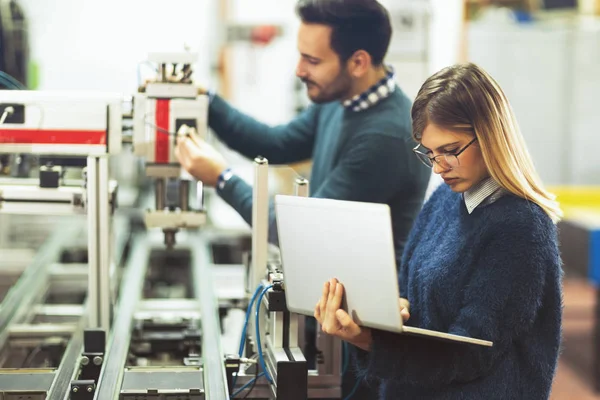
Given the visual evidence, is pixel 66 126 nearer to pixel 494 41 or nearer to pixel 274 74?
pixel 494 41

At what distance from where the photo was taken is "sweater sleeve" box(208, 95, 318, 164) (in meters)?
2.55

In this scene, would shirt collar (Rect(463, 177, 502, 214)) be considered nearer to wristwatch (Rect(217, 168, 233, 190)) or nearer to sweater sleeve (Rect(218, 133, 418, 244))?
sweater sleeve (Rect(218, 133, 418, 244))

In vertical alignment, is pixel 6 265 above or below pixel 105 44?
below

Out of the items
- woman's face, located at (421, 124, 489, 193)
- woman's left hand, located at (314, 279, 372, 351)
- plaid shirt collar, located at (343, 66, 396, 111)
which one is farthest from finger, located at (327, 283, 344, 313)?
plaid shirt collar, located at (343, 66, 396, 111)

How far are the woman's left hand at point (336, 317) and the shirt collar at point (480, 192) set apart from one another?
0.32 metres

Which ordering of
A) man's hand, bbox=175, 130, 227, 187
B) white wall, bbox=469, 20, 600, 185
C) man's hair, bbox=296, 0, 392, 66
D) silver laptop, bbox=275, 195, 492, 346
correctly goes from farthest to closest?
white wall, bbox=469, 20, 600, 185 → man's hair, bbox=296, 0, 392, 66 → man's hand, bbox=175, 130, 227, 187 → silver laptop, bbox=275, 195, 492, 346

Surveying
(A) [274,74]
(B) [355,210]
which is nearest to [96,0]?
(A) [274,74]

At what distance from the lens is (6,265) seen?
358 cm

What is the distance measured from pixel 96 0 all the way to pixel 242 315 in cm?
442

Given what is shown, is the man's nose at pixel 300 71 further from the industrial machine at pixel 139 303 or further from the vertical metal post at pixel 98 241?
the vertical metal post at pixel 98 241

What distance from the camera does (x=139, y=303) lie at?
2.65 meters

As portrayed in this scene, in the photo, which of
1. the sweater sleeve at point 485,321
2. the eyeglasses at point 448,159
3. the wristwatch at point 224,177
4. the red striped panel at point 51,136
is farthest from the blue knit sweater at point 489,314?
the red striped panel at point 51,136

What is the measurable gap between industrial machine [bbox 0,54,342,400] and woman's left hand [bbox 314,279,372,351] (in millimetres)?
241

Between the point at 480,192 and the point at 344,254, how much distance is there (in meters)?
0.32
